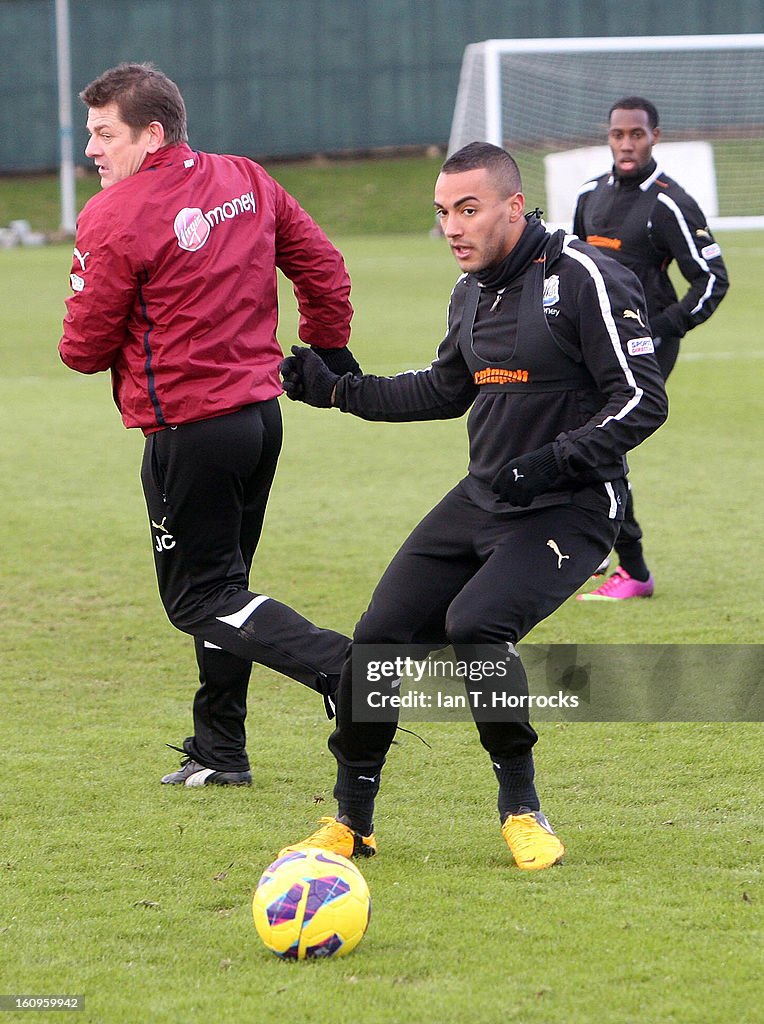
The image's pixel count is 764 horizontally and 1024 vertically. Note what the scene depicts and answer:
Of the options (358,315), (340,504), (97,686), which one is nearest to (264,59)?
(358,315)

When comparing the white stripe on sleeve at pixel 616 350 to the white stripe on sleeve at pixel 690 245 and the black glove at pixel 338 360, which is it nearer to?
the black glove at pixel 338 360

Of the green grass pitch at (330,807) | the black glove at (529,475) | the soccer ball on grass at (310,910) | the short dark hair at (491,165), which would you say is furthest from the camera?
the short dark hair at (491,165)

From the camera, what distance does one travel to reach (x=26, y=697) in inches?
237

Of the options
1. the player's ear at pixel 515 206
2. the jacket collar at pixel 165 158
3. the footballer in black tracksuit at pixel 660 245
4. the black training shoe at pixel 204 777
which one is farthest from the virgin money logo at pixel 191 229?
the footballer in black tracksuit at pixel 660 245

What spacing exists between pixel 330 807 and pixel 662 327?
369 centimetres

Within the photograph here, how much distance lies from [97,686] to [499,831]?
7.70 ft

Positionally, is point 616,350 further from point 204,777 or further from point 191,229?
point 204,777

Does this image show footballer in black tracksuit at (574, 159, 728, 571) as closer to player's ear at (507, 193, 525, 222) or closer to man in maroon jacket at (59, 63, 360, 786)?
man in maroon jacket at (59, 63, 360, 786)

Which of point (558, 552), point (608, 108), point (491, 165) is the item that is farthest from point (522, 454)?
point (608, 108)

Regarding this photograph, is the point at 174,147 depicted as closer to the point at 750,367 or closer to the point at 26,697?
the point at 26,697

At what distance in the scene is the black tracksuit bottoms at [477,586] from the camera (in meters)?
4.05

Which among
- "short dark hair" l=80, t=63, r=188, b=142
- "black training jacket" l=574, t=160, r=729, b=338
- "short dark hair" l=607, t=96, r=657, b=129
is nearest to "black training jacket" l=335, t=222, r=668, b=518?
"short dark hair" l=80, t=63, r=188, b=142

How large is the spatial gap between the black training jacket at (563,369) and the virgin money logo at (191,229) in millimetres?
821

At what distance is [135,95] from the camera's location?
4.43 metres
